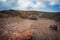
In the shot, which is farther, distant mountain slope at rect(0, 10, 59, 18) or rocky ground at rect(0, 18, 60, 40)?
distant mountain slope at rect(0, 10, 59, 18)

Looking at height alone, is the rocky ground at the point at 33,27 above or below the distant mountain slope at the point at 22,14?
below

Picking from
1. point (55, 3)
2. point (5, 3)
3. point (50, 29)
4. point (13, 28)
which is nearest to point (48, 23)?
point (50, 29)

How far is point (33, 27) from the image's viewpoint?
3385mm

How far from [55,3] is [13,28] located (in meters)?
1.36

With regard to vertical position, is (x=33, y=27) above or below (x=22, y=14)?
below

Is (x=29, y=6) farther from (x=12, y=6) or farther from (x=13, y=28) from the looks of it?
(x=13, y=28)

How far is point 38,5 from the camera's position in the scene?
3.54 meters

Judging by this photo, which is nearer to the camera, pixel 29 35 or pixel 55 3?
pixel 29 35

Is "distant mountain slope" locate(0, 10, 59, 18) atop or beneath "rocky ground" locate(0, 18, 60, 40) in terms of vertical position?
atop

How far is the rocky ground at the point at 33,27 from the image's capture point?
3315 mm

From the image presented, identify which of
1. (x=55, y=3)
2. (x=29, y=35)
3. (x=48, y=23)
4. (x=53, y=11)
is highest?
(x=55, y=3)

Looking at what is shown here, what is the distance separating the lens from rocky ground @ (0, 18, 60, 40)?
3.32 m

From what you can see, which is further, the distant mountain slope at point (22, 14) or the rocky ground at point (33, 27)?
the distant mountain slope at point (22, 14)

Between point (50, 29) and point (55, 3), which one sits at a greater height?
point (55, 3)
